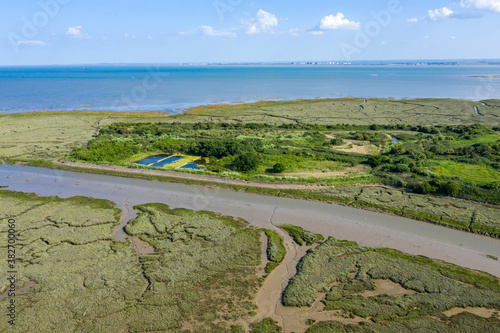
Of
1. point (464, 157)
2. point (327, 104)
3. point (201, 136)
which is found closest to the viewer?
point (464, 157)

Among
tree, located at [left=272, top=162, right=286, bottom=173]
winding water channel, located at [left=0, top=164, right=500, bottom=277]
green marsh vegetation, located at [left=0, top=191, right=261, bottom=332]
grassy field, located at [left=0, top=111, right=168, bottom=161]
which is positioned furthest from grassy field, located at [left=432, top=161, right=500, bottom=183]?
grassy field, located at [left=0, top=111, right=168, bottom=161]

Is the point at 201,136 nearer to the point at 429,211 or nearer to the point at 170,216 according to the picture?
the point at 170,216

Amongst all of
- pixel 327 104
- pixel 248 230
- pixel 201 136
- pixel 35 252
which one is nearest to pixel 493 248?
pixel 248 230

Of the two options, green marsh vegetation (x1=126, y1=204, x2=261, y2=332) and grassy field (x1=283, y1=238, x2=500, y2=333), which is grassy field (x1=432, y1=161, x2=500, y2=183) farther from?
green marsh vegetation (x1=126, y1=204, x2=261, y2=332)

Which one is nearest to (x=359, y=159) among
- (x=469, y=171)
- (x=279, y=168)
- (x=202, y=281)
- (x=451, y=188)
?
(x=279, y=168)

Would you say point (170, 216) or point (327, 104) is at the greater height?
point (327, 104)
